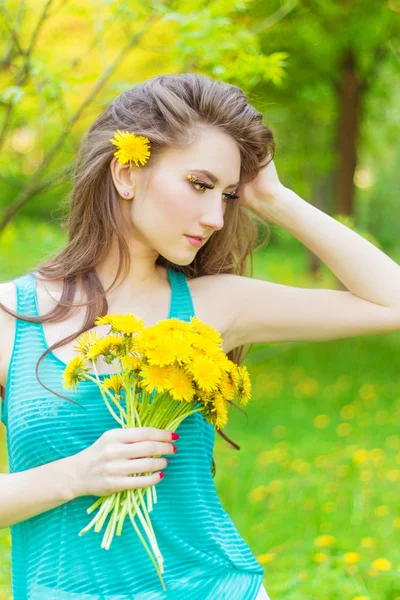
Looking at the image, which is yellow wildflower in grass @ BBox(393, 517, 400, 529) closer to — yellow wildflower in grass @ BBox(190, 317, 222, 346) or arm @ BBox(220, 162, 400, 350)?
arm @ BBox(220, 162, 400, 350)

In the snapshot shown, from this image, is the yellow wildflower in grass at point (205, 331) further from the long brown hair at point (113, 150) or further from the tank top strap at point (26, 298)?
the tank top strap at point (26, 298)

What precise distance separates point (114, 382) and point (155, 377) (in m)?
0.12

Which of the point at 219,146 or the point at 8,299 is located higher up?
the point at 219,146

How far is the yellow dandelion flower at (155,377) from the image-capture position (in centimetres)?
141

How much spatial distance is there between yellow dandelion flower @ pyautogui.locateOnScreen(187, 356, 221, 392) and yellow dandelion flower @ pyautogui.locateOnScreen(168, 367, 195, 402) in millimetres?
17

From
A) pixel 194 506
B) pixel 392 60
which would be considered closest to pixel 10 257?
pixel 194 506

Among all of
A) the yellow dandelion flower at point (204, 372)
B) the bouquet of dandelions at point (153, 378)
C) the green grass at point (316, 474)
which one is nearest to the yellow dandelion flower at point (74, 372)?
the bouquet of dandelions at point (153, 378)

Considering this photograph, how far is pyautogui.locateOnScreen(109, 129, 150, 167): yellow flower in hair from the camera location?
172cm

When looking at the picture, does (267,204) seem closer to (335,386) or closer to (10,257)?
(10,257)

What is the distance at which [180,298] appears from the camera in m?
1.85

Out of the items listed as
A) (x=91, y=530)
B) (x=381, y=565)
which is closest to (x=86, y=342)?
(x=91, y=530)

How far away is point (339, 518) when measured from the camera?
3941mm

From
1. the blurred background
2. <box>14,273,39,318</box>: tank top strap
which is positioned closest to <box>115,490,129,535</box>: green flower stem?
<box>14,273,39,318</box>: tank top strap

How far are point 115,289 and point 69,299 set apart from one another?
12 centimetres
